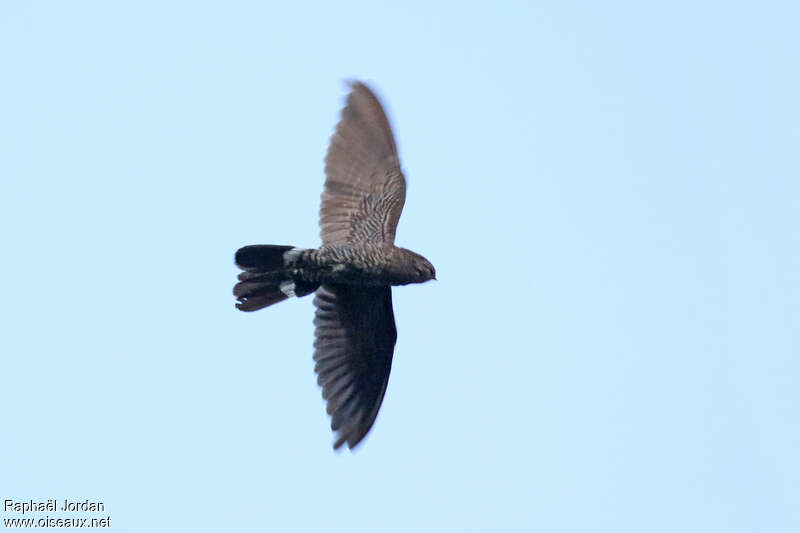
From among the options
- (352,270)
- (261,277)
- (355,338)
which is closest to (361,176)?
(352,270)

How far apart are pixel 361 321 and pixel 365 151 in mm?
1972

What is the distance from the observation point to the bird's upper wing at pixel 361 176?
467 inches

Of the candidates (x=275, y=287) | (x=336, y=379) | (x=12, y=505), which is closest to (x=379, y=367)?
(x=336, y=379)

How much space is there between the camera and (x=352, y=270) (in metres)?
11.0

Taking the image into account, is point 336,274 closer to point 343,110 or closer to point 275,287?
point 275,287

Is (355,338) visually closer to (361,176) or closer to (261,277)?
(261,277)

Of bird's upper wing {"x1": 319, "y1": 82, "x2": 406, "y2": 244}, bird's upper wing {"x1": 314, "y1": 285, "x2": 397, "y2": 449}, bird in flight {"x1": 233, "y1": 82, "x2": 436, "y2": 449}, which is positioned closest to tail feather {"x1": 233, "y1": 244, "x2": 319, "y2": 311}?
bird in flight {"x1": 233, "y1": 82, "x2": 436, "y2": 449}

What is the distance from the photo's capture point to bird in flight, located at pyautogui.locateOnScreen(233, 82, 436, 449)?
10.9m

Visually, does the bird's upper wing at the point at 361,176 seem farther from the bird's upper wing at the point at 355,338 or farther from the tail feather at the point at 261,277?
the tail feather at the point at 261,277

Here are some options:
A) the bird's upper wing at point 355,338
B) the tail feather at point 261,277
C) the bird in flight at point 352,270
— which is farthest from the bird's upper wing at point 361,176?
the tail feather at point 261,277

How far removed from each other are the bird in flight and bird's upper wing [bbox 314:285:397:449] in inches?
0.4

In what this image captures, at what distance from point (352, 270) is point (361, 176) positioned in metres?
1.57

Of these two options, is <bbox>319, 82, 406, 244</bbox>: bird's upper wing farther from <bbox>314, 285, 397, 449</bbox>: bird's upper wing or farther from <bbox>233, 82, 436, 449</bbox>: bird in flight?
<bbox>314, 285, 397, 449</bbox>: bird's upper wing

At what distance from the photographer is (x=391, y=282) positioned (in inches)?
436
